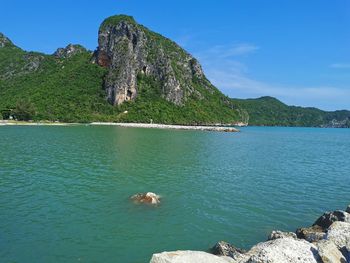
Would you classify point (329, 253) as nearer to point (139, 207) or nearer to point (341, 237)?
point (341, 237)

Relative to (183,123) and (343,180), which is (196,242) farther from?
(183,123)

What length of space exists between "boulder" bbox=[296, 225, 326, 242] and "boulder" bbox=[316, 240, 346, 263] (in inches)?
189

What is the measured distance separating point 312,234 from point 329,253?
644cm

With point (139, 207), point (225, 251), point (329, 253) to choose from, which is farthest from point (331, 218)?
point (139, 207)

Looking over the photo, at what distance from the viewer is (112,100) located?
189875 millimetres

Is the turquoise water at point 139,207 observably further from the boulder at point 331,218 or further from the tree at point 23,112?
the tree at point 23,112

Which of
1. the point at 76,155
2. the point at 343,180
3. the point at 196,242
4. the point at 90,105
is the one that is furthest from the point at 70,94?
the point at 196,242

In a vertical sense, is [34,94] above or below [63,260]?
above

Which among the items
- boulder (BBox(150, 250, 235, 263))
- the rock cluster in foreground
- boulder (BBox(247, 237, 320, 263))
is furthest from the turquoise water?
boulder (BBox(247, 237, 320, 263))

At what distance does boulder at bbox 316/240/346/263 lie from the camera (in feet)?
41.0

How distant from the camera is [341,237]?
14.8 m

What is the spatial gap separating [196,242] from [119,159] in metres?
28.9

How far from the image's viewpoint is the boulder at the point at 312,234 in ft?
60.3

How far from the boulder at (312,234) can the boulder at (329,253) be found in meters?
4.80
